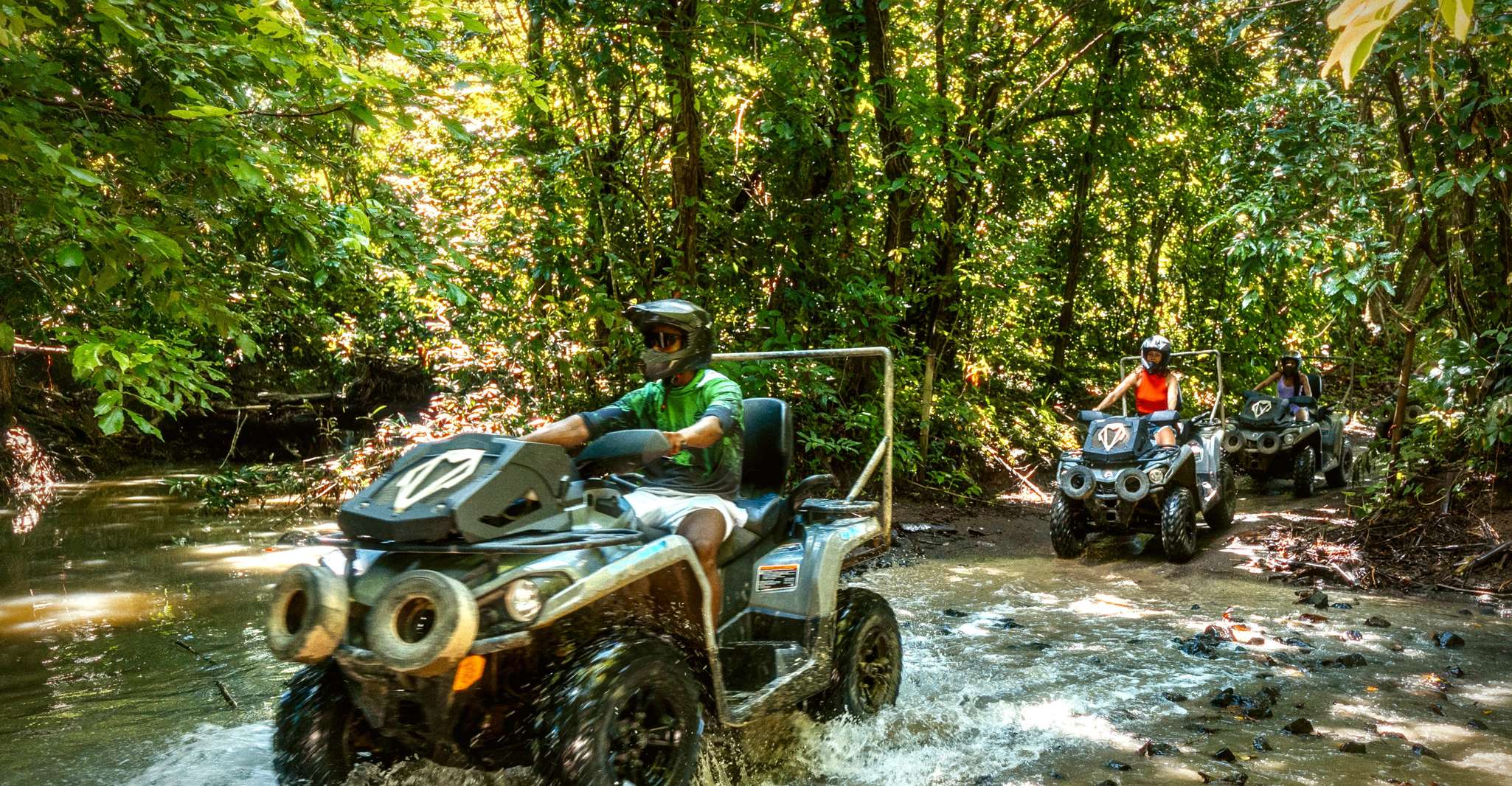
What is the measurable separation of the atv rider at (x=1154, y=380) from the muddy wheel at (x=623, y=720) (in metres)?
7.32

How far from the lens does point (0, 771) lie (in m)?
4.49

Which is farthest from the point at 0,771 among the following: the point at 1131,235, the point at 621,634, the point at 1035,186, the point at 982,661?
the point at 1131,235

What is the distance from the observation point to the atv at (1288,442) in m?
12.4

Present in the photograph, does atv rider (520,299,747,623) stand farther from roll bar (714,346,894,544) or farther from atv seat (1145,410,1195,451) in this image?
atv seat (1145,410,1195,451)

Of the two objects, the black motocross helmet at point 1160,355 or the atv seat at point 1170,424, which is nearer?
the atv seat at point 1170,424

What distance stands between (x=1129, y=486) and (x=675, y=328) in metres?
5.67

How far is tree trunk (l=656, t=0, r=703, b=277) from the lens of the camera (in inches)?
380

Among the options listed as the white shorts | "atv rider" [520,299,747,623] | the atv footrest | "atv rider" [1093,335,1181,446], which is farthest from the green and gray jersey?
"atv rider" [1093,335,1181,446]

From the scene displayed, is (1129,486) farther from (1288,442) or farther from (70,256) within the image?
(70,256)

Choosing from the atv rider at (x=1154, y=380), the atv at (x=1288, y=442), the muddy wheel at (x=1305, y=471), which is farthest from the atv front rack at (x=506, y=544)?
the muddy wheel at (x=1305, y=471)

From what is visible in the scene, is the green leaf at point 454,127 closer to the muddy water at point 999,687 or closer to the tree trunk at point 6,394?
the muddy water at point 999,687

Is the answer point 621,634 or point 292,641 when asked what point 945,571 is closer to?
point 621,634

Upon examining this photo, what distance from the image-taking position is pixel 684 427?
16.1 feet

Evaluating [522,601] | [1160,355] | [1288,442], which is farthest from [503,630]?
[1288,442]
